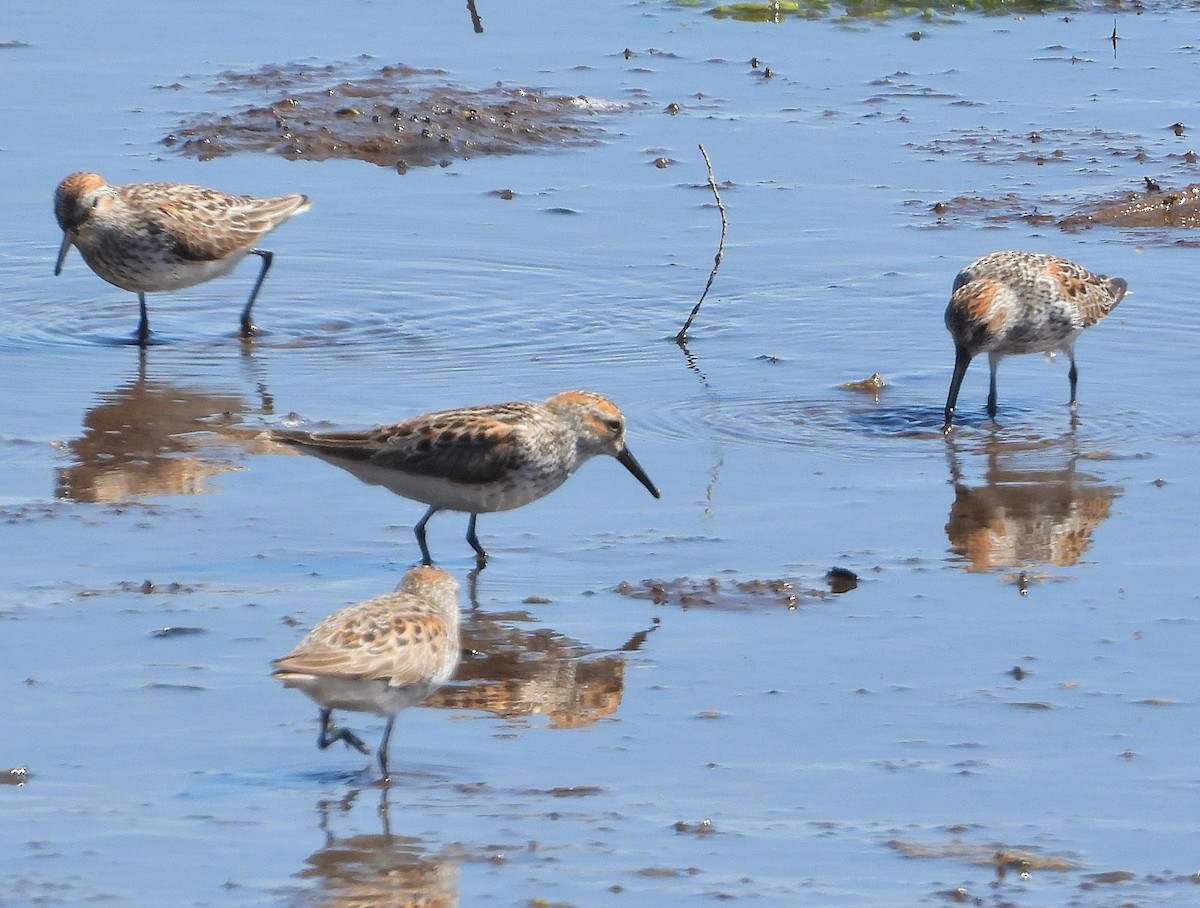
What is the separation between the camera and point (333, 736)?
8031 mm

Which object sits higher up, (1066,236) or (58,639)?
(1066,236)

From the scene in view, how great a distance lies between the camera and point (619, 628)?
9609 millimetres

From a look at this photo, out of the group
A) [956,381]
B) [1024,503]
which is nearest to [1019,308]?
[956,381]

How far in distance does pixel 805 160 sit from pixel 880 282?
12.7 ft

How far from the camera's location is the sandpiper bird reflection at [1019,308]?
13297 mm

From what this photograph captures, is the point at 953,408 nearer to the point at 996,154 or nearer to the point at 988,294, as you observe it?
the point at 988,294

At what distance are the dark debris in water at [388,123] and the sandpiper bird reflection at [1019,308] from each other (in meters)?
7.15

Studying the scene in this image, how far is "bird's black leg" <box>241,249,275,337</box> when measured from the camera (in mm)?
15117

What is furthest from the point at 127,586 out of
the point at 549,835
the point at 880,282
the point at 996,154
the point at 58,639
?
the point at 996,154

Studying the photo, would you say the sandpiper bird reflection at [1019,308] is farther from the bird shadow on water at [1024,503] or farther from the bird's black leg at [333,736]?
the bird's black leg at [333,736]

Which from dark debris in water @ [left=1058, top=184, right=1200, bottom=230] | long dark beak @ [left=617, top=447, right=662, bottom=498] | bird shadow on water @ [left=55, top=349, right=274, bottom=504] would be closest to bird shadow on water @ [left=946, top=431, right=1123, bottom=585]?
long dark beak @ [left=617, top=447, right=662, bottom=498]

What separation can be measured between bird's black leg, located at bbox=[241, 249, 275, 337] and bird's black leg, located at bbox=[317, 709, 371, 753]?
292 inches

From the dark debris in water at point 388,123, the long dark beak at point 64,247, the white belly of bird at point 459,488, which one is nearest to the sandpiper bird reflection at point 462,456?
the white belly of bird at point 459,488

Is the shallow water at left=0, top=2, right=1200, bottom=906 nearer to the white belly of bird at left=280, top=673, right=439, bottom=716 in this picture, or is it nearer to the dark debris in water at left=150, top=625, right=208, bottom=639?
the dark debris in water at left=150, top=625, right=208, bottom=639
